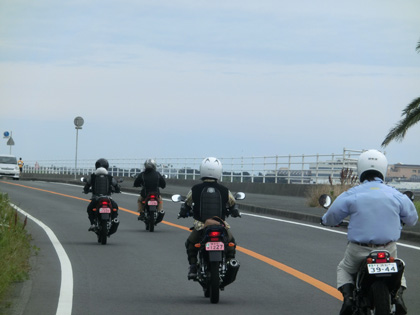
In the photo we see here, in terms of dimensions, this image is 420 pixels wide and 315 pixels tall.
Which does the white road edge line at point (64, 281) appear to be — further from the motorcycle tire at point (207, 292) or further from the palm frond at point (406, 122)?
the palm frond at point (406, 122)

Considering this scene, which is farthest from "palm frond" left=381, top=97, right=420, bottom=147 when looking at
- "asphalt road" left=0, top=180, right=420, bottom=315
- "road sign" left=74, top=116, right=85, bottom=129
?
"road sign" left=74, top=116, right=85, bottom=129

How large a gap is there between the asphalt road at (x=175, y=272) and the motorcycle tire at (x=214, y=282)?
0.32 ft

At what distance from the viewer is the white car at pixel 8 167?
190ft

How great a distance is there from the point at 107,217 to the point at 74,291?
5.82m

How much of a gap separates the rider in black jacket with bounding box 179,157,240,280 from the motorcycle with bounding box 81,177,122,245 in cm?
636

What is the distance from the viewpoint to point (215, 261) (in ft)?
31.8

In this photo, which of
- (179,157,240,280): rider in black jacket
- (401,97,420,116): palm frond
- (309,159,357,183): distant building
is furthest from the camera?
(309,159,357,183): distant building

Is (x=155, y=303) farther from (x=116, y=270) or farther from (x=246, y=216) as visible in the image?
(x=246, y=216)

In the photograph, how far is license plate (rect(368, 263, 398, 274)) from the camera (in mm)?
6980

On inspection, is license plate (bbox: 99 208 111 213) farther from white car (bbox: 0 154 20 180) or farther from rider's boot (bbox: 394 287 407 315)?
white car (bbox: 0 154 20 180)

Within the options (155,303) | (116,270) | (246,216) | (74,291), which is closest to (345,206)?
(155,303)

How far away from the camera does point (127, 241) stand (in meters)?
17.4

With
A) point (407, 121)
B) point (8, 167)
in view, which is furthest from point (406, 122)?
point (8, 167)

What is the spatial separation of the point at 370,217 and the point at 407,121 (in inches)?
813
